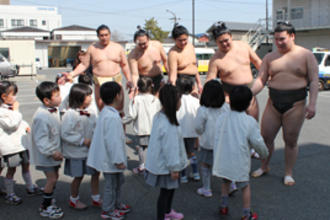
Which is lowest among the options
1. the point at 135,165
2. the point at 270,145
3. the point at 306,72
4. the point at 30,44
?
the point at 135,165

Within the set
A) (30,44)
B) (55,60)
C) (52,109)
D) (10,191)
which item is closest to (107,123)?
(52,109)

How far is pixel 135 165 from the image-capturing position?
507 cm

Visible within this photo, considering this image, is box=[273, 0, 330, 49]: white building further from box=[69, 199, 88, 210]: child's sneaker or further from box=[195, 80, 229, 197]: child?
box=[69, 199, 88, 210]: child's sneaker

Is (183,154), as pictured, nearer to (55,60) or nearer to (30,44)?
(30,44)

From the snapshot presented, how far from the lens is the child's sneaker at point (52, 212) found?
3402mm

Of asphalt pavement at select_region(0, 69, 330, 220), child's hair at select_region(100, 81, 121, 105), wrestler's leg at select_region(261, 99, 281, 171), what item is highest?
child's hair at select_region(100, 81, 121, 105)

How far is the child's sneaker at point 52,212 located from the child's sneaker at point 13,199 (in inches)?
18.6

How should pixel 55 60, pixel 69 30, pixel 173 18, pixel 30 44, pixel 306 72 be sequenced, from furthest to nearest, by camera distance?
1. pixel 69 30
2. pixel 55 60
3. pixel 173 18
4. pixel 30 44
5. pixel 306 72

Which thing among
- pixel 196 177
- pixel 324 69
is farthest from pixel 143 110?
pixel 324 69

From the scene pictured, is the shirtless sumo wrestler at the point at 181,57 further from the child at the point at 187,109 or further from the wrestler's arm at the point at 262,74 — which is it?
the wrestler's arm at the point at 262,74

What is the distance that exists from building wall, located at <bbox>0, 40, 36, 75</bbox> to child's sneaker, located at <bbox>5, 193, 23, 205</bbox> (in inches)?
939

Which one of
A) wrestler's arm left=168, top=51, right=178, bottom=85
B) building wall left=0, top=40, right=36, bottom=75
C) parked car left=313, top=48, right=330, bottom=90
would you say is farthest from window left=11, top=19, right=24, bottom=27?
wrestler's arm left=168, top=51, right=178, bottom=85

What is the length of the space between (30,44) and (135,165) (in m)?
24.7

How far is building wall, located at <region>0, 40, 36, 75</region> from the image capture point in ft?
84.8
